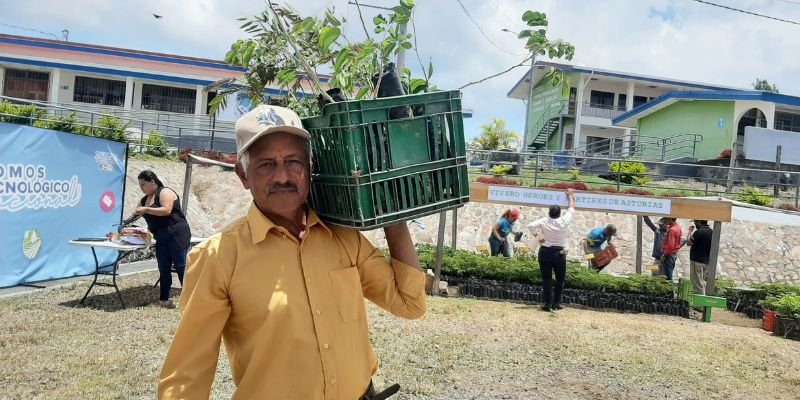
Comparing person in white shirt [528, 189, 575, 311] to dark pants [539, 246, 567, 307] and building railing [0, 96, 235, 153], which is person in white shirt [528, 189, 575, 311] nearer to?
dark pants [539, 246, 567, 307]

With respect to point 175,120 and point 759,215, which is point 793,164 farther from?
point 175,120

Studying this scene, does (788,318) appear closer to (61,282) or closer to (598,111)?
(61,282)

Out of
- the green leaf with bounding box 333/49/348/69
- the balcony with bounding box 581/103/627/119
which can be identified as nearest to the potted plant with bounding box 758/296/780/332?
the green leaf with bounding box 333/49/348/69

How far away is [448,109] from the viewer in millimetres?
2041

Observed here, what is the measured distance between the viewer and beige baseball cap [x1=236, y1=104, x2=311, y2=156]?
5.67 feet

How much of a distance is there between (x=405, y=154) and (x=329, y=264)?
1.51ft

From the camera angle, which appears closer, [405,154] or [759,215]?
[405,154]

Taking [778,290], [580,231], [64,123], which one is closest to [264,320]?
[778,290]

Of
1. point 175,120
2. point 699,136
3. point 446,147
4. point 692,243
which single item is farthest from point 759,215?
point 175,120

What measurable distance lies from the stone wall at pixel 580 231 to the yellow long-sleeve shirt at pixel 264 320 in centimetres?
1363

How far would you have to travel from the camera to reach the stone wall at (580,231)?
15852 mm

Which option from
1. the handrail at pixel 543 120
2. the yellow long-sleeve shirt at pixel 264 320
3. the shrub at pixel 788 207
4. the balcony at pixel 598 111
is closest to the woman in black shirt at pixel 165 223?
the yellow long-sleeve shirt at pixel 264 320

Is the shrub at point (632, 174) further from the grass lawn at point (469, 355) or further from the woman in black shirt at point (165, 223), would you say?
the woman in black shirt at point (165, 223)

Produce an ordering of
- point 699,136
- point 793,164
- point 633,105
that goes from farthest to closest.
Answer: point 633,105, point 699,136, point 793,164
